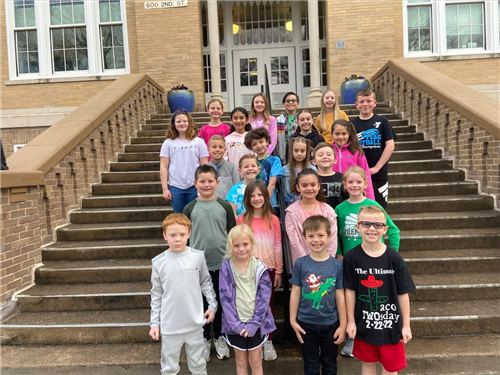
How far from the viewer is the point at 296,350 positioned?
11.0 ft

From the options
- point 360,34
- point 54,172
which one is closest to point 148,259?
point 54,172

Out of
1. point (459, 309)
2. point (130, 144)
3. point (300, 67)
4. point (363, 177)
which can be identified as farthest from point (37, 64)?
point (459, 309)

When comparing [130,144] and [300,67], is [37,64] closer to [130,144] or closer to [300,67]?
[130,144]

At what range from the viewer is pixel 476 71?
400 inches

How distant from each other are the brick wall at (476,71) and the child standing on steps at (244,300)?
31.1 feet

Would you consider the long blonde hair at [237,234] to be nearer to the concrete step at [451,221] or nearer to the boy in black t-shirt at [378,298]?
the boy in black t-shirt at [378,298]

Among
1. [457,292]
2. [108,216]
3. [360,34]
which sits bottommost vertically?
[457,292]

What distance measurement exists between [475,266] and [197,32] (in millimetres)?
8642

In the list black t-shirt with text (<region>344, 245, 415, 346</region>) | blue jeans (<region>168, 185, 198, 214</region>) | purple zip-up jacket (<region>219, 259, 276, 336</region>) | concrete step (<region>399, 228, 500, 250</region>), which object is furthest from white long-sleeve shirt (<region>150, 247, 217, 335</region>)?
concrete step (<region>399, 228, 500, 250</region>)

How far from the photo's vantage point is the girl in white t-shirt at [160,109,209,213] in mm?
4070

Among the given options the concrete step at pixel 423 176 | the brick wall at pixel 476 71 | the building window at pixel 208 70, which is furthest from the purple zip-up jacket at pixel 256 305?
the building window at pixel 208 70

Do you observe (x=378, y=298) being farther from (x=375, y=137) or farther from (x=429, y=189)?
(x=429, y=189)

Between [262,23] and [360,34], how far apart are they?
9.94 feet

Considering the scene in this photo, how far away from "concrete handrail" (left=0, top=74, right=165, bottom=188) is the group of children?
2186 mm
